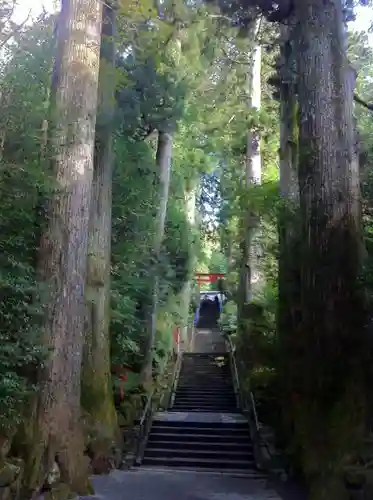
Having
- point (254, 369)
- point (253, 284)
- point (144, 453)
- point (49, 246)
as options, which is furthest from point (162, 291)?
point (49, 246)

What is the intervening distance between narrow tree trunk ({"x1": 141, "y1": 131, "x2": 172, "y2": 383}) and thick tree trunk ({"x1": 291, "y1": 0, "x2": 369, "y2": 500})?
715 cm

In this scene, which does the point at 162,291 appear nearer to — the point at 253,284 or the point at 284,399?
the point at 253,284

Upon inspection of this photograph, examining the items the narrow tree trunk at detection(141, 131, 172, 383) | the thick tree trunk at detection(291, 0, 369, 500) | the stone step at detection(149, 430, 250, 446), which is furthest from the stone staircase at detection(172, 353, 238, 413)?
the thick tree trunk at detection(291, 0, 369, 500)

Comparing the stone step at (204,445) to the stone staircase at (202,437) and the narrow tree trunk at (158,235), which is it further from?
the narrow tree trunk at (158,235)

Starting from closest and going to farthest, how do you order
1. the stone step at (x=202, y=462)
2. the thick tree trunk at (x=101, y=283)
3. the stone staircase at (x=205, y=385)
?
the thick tree trunk at (x=101, y=283) < the stone step at (x=202, y=462) < the stone staircase at (x=205, y=385)

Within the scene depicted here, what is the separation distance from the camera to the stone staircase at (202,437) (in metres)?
10.2

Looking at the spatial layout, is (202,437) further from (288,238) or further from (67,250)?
(67,250)

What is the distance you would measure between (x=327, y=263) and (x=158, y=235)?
29.9ft

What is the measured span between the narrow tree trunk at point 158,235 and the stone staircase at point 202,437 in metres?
1.45

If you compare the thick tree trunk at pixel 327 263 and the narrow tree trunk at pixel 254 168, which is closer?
the thick tree trunk at pixel 327 263

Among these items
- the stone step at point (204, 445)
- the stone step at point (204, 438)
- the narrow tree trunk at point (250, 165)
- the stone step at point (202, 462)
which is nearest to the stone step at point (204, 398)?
the narrow tree trunk at point (250, 165)

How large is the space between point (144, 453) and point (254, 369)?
4.61 metres

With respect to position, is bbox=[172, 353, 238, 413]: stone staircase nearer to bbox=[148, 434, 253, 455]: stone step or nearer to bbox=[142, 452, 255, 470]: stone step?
bbox=[148, 434, 253, 455]: stone step

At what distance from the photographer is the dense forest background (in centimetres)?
629
